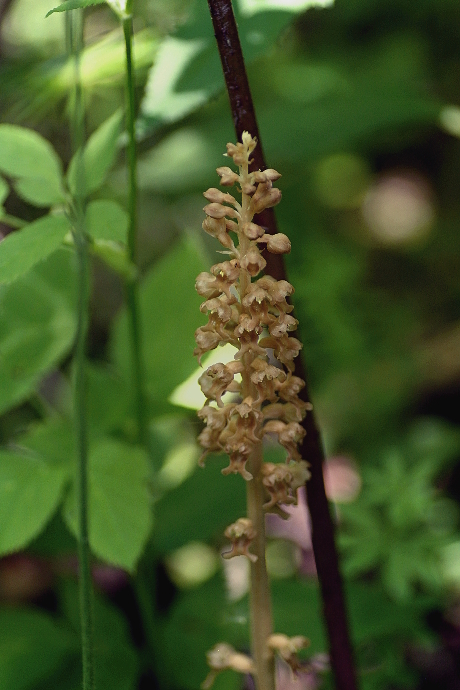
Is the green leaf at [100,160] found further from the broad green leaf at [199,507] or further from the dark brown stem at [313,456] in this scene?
the broad green leaf at [199,507]

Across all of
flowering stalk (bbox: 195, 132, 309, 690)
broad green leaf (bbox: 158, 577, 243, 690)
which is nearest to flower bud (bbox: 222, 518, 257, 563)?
flowering stalk (bbox: 195, 132, 309, 690)

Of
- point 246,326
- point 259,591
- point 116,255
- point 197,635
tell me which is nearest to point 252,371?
point 246,326

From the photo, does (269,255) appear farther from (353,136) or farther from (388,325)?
(388,325)

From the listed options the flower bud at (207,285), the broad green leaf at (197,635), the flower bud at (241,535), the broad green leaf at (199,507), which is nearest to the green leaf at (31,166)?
the flower bud at (207,285)

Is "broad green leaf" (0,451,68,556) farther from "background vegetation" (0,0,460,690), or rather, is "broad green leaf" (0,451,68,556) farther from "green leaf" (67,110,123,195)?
"green leaf" (67,110,123,195)

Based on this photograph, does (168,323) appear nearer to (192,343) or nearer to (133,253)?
(192,343)

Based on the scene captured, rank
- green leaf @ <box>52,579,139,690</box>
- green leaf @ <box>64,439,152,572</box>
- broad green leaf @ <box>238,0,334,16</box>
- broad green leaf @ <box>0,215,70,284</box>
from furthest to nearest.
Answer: green leaf @ <box>52,579,139,690</box>
broad green leaf @ <box>238,0,334,16</box>
green leaf @ <box>64,439,152,572</box>
broad green leaf @ <box>0,215,70,284</box>

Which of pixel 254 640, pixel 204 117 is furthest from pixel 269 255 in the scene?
pixel 204 117
